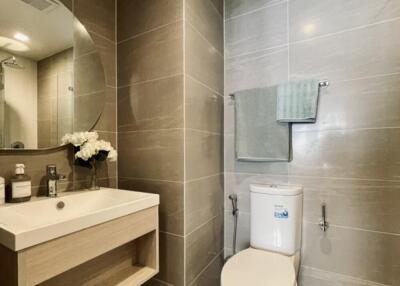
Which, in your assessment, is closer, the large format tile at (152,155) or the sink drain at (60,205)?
the sink drain at (60,205)

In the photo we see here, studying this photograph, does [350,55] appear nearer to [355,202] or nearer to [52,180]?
[355,202]

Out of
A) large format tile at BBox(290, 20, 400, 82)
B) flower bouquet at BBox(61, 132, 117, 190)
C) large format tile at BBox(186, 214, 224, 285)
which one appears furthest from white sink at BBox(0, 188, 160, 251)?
large format tile at BBox(290, 20, 400, 82)

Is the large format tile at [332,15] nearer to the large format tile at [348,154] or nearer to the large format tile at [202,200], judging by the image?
the large format tile at [348,154]

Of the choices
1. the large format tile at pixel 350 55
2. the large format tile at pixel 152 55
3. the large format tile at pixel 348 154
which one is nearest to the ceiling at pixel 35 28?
the large format tile at pixel 152 55

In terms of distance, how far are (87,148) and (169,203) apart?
1.74 feet

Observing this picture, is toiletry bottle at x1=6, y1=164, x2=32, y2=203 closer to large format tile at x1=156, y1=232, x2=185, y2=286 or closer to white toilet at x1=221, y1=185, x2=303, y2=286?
large format tile at x1=156, y1=232, x2=185, y2=286

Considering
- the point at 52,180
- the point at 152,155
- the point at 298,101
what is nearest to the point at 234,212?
the point at 152,155

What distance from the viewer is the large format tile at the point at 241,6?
5.10 ft

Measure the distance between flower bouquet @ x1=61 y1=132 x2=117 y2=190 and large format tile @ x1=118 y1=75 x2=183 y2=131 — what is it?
0.25 metres

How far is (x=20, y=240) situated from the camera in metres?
0.58

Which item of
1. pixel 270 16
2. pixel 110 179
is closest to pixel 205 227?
pixel 110 179

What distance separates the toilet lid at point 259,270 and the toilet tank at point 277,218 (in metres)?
0.07

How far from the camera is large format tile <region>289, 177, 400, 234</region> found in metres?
1.19

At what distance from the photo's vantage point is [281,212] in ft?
4.39
